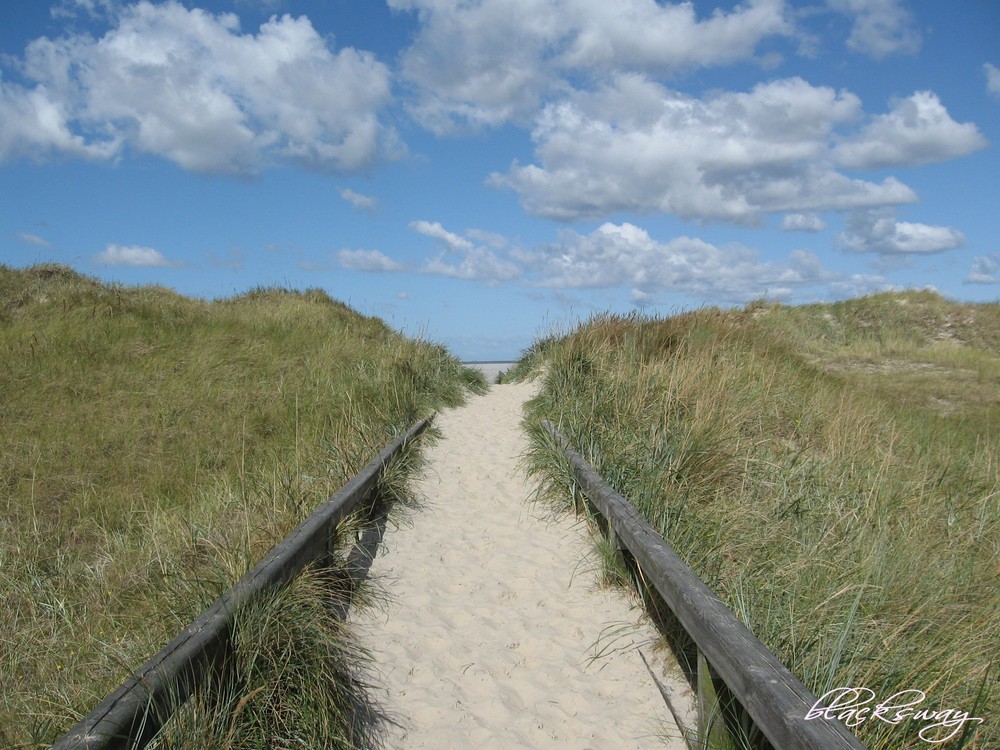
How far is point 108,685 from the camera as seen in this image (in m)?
3.18

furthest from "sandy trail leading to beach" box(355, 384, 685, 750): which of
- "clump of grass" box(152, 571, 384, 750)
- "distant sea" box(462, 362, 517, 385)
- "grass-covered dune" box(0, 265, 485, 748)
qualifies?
"distant sea" box(462, 362, 517, 385)

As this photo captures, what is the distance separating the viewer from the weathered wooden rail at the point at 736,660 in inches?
Result: 93.8

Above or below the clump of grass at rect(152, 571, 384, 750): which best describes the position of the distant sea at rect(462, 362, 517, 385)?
above

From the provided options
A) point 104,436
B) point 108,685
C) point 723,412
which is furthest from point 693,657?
point 104,436

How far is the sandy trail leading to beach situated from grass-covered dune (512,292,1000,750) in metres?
0.72

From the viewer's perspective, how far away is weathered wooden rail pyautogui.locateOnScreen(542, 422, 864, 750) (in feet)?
7.82

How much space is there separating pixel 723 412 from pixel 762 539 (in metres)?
3.06

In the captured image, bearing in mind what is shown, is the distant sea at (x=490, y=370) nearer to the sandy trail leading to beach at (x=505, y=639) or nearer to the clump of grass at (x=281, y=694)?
the sandy trail leading to beach at (x=505, y=639)

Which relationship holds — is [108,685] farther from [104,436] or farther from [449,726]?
[104,436]

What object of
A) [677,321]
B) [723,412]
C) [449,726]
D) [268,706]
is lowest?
[449,726]
